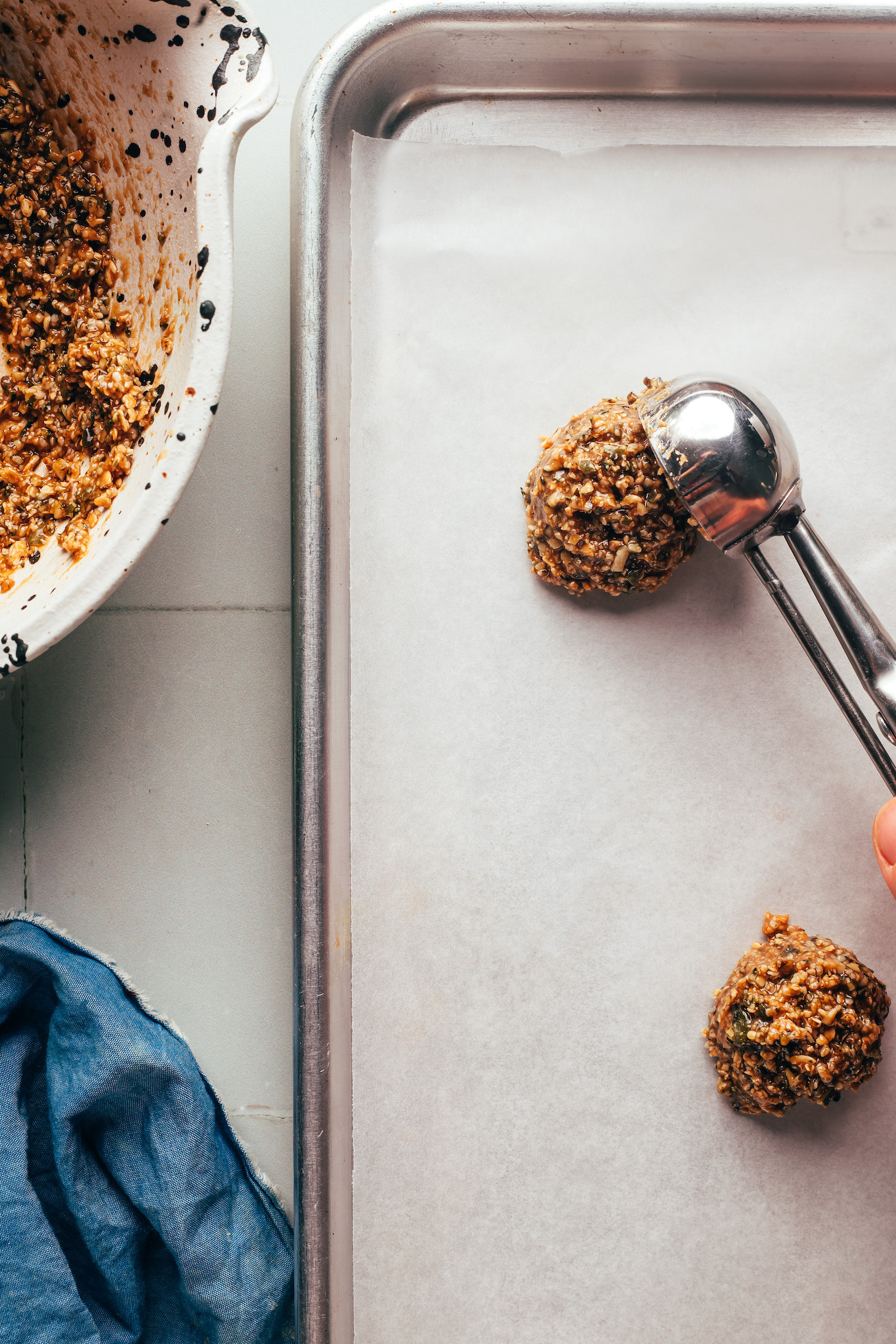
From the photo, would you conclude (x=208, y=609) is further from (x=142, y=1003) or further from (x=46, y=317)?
(x=142, y=1003)

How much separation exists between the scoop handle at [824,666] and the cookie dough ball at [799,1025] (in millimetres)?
195

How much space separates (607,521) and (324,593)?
0.30 m

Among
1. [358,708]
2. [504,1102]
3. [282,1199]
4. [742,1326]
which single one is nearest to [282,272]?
[358,708]

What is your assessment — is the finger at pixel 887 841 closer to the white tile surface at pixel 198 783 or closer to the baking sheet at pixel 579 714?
the baking sheet at pixel 579 714

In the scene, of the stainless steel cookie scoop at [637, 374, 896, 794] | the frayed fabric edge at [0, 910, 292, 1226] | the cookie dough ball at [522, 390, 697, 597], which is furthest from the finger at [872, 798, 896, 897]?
the frayed fabric edge at [0, 910, 292, 1226]

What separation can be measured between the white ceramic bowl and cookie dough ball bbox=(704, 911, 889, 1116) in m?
0.72

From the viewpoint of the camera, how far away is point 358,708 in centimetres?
99

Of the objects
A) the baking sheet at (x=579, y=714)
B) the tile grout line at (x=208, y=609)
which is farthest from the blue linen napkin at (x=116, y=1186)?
the tile grout line at (x=208, y=609)

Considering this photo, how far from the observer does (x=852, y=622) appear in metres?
0.88

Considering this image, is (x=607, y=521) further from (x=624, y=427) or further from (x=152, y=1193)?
(x=152, y=1193)

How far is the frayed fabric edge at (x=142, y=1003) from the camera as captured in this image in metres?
1.02

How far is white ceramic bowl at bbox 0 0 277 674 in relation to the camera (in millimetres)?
760

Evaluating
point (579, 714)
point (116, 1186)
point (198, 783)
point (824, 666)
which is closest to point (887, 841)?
point (824, 666)

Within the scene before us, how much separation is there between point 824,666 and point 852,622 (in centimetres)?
6
